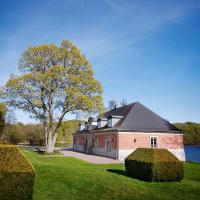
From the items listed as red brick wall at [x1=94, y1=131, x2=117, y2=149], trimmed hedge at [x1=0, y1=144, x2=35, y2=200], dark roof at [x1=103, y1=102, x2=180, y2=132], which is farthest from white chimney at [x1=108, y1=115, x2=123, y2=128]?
trimmed hedge at [x1=0, y1=144, x2=35, y2=200]

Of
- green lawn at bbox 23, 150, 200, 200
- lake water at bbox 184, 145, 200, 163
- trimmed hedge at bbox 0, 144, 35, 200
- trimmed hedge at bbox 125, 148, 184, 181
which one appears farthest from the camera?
lake water at bbox 184, 145, 200, 163

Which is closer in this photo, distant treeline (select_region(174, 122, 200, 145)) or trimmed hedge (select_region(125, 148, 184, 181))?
trimmed hedge (select_region(125, 148, 184, 181))

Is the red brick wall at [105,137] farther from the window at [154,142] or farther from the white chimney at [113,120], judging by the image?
the window at [154,142]

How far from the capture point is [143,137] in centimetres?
2686

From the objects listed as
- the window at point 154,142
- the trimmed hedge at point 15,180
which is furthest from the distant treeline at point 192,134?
the trimmed hedge at point 15,180

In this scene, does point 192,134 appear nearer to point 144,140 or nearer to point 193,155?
point 193,155

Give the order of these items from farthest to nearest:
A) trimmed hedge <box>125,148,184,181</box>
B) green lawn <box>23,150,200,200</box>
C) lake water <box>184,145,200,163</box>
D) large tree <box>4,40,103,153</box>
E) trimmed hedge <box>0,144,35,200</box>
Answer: lake water <box>184,145,200,163</box>
large tree <box>4,40,103,153</box>
trimmed hedge <box>125,148,184,181</box>
green lawn <box>23,150,200,200</box>
trimmed hedge <box>0,144,35,200</box>

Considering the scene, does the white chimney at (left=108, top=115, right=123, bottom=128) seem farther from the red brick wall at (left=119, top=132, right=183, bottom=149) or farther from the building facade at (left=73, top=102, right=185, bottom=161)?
the red brick wall at (left=119, top=132, right=183, bottom=149)

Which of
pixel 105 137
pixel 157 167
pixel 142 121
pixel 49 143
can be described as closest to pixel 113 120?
pixel 105 137

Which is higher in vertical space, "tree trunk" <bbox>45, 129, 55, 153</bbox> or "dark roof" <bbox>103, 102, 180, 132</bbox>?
"dark roof" <bbox>103, 102, 180, 132</bbox>

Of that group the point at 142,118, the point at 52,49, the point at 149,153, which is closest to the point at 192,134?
the point at 142,118

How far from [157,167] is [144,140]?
15523 millimetres

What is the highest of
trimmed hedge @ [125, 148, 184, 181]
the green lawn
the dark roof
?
the dark roof

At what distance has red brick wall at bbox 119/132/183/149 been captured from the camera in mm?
25984
